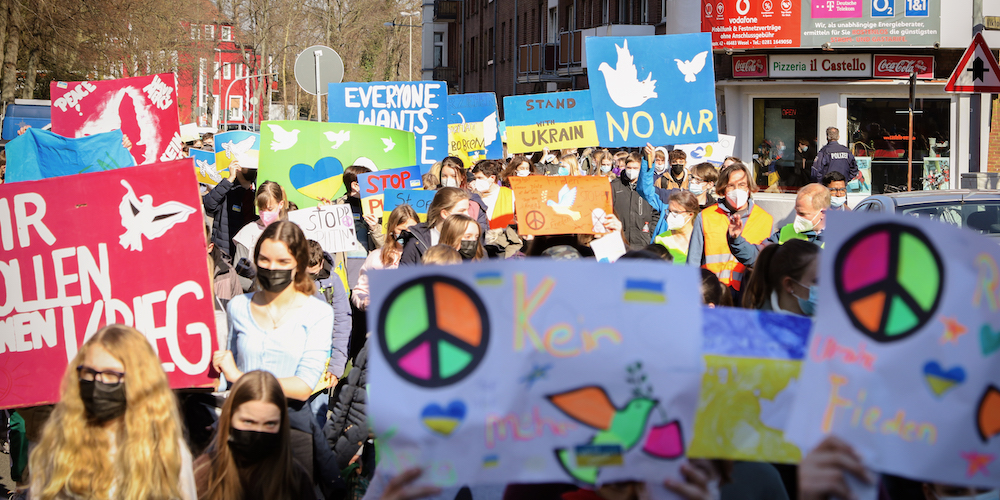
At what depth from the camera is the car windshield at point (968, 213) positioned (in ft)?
24.4

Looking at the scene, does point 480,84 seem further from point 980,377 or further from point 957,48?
point 980,377

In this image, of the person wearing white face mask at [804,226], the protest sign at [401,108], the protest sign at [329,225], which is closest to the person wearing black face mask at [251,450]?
the person wearing white face mask at [804,226]

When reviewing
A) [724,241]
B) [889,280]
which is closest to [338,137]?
[724,241]

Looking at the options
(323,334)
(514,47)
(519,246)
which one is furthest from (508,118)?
(514,47)

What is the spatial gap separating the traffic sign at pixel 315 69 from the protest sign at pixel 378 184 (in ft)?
12.9

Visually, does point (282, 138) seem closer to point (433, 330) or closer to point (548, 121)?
point (548, 121)

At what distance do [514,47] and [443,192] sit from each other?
119ft

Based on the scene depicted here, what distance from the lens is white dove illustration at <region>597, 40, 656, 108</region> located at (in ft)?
26.5

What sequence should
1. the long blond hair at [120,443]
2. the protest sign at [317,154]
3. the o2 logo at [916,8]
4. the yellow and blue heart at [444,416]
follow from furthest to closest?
the o2 logo at [916,8]
the protest sign at [317,154]
the long blond hair at [120,443]
the yellow and blue heart at [444,416]

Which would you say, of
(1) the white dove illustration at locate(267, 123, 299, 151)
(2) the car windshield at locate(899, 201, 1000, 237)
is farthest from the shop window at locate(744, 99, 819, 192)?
(1) the white dove illustration at locate(267, 123, 299, 151)

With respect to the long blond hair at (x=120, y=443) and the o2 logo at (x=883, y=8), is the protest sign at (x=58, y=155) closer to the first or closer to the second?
the long blond hair at (x=120, y=443)

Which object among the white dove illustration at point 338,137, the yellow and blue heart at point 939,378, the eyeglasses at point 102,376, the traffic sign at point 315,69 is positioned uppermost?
the traffic sign at point 315,69

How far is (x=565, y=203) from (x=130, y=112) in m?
4.51

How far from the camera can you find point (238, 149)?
33.8 feet
